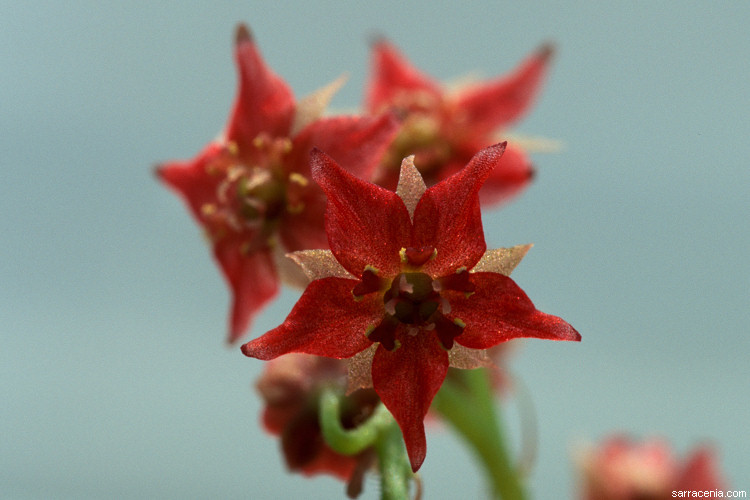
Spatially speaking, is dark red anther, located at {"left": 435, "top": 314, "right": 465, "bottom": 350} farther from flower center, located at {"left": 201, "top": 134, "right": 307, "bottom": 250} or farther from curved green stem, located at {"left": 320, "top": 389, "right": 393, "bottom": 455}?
flower center, located at {"left": 201, "top": 134, "right": 307, "bottom": 250}

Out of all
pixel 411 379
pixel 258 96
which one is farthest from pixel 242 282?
pixel 411 379

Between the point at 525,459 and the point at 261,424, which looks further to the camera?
the point at 525,459

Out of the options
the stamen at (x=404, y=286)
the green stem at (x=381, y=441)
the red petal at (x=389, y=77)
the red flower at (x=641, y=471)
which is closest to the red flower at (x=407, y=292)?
the stamen at (x=404, y=286)

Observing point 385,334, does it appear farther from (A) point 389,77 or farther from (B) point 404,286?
(A) point 389,77

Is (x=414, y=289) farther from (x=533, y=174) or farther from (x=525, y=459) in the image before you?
(x=525, y=459)

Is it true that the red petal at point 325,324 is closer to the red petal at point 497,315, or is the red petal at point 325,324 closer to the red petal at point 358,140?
the red petal at point 497,315

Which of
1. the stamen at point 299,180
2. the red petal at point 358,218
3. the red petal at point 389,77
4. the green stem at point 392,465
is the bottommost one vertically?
the green stem at point 392,465

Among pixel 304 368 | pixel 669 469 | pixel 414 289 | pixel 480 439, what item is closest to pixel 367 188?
pixel 414 289

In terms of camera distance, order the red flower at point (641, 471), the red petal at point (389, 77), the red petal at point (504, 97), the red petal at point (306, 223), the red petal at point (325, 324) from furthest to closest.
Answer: the red flower at point (641, 471) → the red petal at point (389, 77) → the red petal at point (504, 97) → the red petal at point (306, 223) → the red petal at point (325, 324)
